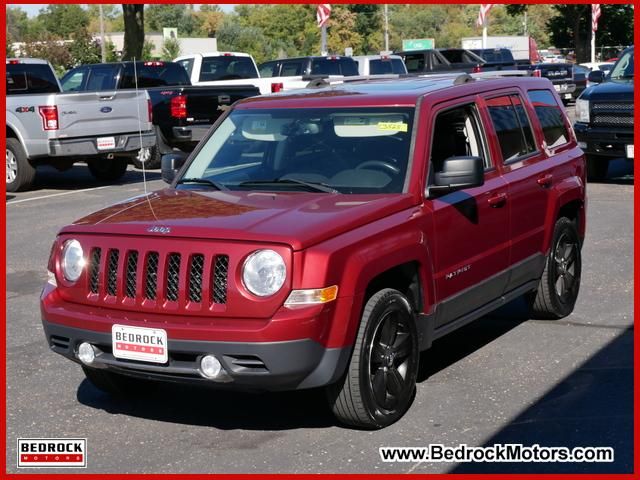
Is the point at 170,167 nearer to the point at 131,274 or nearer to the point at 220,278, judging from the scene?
the point at 131,274

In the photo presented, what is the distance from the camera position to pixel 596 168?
16406mm

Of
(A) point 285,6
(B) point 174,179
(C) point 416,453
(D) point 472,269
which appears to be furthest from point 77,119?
(A) point 285,6

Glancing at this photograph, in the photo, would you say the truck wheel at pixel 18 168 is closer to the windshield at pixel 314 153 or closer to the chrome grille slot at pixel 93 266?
the windshield at pixel 314 153

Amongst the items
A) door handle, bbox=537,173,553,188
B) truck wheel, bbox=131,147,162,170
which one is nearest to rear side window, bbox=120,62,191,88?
truck wheel, bbox=131,147,162,170

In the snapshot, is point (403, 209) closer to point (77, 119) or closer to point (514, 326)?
point (514, 326)

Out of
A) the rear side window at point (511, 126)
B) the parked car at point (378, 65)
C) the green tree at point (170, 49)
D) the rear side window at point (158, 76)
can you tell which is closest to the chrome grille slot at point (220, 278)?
the rear side window at point (511, 126)

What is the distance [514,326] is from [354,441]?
2.70 meters

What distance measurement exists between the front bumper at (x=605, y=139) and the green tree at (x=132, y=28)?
19835mm

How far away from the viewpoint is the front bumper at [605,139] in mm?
15258

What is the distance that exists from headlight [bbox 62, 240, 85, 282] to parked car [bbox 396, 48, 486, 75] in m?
27.2

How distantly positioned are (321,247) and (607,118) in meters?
11.2

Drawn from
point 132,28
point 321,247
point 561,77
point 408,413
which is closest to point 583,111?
point 408,413

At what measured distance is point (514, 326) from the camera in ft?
25.8

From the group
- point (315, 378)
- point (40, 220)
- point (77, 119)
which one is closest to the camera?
point (315, 378)
